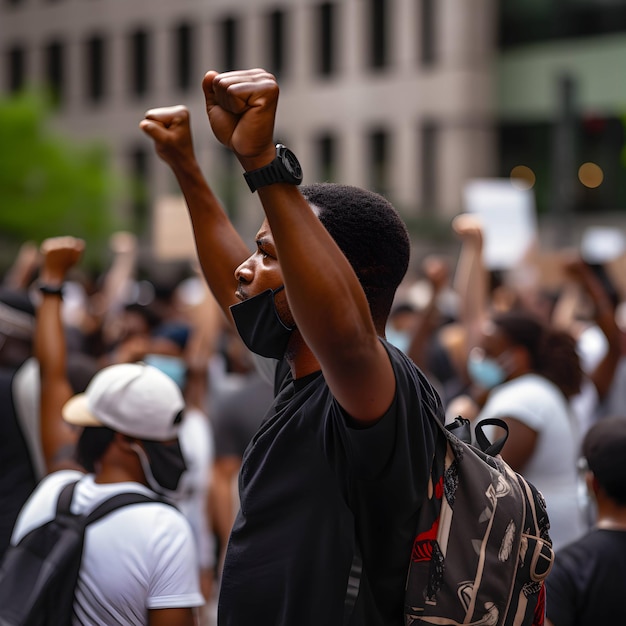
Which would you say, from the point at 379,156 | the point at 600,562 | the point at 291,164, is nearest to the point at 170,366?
the point at 600,562

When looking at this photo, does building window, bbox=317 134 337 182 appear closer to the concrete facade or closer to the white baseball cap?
the concrete facade

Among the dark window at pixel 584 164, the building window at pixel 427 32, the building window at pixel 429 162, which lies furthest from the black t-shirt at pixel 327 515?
the building window at pixel 427 32

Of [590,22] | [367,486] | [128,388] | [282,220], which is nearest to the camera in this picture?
[282,220]

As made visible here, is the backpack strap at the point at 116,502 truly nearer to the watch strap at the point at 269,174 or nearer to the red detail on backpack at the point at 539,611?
the red detail on backpack at the point at 539,611

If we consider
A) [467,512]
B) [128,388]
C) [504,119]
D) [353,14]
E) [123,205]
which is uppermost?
[467,512]

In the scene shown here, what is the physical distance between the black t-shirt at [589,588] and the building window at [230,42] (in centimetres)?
4177

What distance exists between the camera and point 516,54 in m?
39.3

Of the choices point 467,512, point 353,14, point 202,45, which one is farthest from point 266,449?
Answer: point 202,45

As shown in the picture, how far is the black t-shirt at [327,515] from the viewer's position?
246 cm

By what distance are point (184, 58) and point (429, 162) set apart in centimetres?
1110

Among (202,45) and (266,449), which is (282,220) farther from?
(202,45)

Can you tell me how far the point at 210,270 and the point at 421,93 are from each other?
37680 mm

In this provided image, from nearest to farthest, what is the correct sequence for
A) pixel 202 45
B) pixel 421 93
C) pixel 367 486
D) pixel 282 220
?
pixel 282 220 → pixel 367 486 → pixel 421 93 → pixel 202 45

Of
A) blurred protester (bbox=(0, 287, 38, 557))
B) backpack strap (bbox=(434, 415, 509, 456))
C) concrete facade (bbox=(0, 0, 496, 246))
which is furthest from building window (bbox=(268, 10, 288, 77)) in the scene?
backpack strap (bbox=(434, 415, 509, 456))
